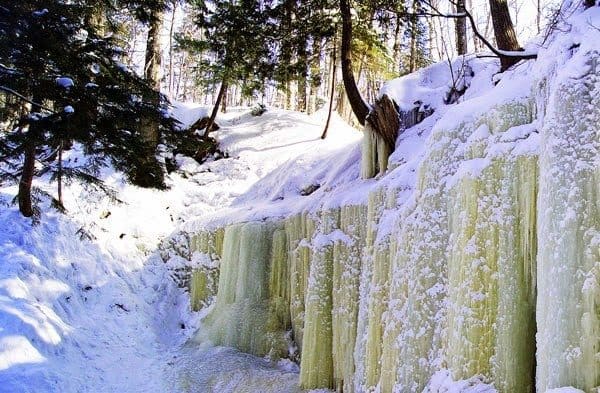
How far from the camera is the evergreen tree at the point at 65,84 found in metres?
5.89

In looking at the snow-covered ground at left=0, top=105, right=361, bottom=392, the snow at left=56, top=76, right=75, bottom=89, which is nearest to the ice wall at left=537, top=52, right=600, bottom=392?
the snow at left=56, top=76, right=75, bottom=89

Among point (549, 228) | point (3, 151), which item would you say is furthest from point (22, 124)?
point (549, 228)

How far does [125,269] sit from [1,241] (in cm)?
240

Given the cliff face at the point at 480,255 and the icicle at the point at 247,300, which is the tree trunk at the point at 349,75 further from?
the icicle at the point at 247,300

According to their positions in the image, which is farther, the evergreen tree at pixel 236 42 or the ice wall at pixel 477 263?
the evergreen tree at pixel 236 42

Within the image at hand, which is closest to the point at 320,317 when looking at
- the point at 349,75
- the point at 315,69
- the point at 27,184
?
the point at 349,75

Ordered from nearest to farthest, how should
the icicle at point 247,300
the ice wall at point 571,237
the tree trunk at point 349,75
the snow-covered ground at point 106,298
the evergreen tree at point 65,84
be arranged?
1. the ice wall at point 571,237
2. the evergreen tree at point 65,84
3. the snow-covered ground at point 106,298
4. the icicle at point 247,300
5. the tree trunk at point 349,75

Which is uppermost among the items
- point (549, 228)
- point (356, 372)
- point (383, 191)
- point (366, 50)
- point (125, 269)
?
point (366, 50)

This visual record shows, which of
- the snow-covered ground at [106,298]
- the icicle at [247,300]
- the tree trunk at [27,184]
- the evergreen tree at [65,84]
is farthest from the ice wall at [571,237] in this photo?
the tree trunk at [27,184]

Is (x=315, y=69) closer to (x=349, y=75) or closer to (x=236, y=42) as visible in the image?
(x=236, y=42)

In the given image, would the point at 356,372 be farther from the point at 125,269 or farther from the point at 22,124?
the point at 125,269

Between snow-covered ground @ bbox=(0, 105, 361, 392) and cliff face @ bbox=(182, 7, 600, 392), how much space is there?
207 centimetres

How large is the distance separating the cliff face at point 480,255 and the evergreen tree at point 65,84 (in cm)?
305

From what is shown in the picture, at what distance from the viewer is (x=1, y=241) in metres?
9.08
